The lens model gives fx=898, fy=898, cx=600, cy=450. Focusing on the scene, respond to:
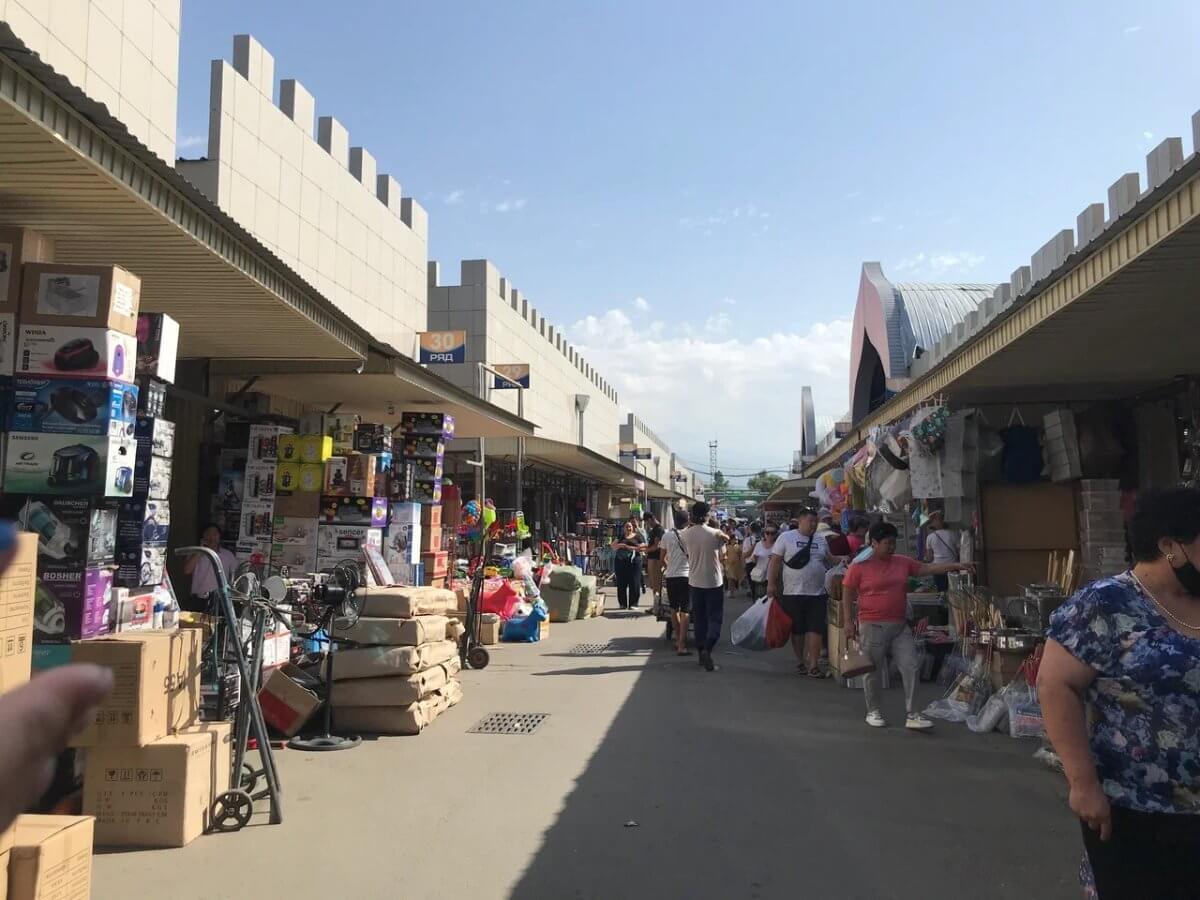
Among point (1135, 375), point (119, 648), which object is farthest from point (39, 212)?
point (1135, 375)

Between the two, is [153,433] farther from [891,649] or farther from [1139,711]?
[891,649]

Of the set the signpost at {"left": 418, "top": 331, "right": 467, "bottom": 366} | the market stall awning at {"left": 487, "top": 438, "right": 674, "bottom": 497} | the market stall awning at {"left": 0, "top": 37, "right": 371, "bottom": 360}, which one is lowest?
the market stall awning at {"left": 0, "top": 37, "right": 371, "bottom": 360}

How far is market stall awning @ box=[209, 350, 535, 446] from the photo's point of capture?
9906 mm

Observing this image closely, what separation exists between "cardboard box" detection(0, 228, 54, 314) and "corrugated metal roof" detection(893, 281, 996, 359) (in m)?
22.7

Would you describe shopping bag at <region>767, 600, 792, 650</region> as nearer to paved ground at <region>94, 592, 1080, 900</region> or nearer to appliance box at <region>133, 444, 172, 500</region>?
paved ground at <region>94, 592, 1080, 900</region>

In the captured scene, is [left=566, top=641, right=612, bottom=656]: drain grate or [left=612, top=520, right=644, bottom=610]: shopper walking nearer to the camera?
[left=566, top=641, right=612, bottom=656]: drain grate

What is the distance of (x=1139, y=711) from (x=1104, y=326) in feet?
15.9

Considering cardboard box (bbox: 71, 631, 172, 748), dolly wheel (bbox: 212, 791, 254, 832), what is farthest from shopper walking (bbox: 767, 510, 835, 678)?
cardboard box (bbox: 71, 631, 172, 748)

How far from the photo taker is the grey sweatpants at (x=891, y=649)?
7.30m

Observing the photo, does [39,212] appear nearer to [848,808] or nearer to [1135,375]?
[848,808]

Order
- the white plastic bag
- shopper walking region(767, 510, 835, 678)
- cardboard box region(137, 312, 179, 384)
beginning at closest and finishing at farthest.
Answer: cardboard box region(137, 312, 179, 384)
shopper walking region(767, 510, 835, 678)
the white plastic bag

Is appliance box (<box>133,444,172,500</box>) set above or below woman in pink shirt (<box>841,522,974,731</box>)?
above

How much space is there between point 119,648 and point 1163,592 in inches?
181

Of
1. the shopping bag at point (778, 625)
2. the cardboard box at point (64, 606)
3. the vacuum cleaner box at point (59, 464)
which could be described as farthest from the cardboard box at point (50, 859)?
the shopping bag at point (778, 625)
